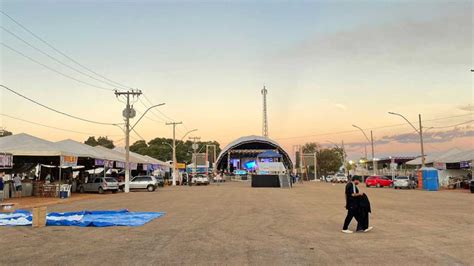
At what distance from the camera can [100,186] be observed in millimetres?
39500

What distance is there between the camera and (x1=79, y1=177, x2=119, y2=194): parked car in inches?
1559

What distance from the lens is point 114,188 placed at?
40.3m

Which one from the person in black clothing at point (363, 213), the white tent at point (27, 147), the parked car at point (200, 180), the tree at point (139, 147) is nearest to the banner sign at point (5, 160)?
the white tent at point (27, 147)

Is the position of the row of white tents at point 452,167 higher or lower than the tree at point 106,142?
lower

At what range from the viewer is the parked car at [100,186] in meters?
39.6

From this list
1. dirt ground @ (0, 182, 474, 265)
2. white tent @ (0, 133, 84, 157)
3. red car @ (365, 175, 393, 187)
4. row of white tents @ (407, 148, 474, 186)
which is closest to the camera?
dirt ground @ (0, 182, 474, 265)

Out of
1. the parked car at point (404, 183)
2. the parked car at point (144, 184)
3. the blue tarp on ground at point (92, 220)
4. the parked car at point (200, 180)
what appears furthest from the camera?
the parked car at point (200, 180)

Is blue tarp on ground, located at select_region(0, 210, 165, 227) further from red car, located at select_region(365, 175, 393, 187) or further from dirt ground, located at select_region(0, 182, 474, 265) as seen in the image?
red car, located at select_region(365, 175, 393, 187)

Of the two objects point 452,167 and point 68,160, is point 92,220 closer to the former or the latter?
point 68,160

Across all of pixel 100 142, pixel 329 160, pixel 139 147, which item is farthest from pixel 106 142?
pixel 329 160

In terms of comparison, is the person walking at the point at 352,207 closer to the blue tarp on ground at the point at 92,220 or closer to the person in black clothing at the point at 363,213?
the person in black clothing at the point at 363,213

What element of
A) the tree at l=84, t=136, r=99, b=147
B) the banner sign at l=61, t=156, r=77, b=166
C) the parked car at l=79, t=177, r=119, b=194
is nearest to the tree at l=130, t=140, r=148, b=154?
the tree at l=84, t=136, r=99, b=147

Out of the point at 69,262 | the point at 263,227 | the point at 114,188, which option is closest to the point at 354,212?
→ the point at 263,227

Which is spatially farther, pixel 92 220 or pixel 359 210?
pixel 92 220
